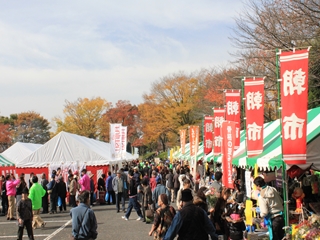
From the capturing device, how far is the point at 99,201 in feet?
70.5

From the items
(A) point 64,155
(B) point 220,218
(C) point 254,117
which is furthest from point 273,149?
(A) point 64,155

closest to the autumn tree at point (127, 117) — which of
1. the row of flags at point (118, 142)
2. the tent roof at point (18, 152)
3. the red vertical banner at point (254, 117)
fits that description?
the tent roof at point (18, 152)

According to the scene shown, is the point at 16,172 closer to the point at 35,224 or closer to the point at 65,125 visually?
the point at 35,224

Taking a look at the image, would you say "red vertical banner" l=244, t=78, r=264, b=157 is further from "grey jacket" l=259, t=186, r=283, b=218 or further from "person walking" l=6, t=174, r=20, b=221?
"person walking" l=6, t=174, r=20, b=221

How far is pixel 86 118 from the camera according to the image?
64.2m

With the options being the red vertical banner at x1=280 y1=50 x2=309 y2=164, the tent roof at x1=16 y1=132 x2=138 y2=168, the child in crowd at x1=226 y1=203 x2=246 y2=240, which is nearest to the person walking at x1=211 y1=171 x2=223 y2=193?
the child in crowd at x1=226 y1=203 x2=246 y2=240

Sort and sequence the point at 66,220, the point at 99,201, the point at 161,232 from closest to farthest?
the point at 161,232
the point at 66,220
the point at 99,201

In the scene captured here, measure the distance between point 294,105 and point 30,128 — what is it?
6976 centimetres

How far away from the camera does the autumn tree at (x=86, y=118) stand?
208ft

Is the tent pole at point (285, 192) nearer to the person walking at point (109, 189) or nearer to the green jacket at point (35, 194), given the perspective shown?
the green jacket at point (35, 194)

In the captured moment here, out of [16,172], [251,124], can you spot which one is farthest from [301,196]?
[16,172]

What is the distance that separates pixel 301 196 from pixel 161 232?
3733 millimetres

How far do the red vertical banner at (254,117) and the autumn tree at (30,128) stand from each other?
65.1 m

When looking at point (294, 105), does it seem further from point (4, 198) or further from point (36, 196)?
point (4, 198)
